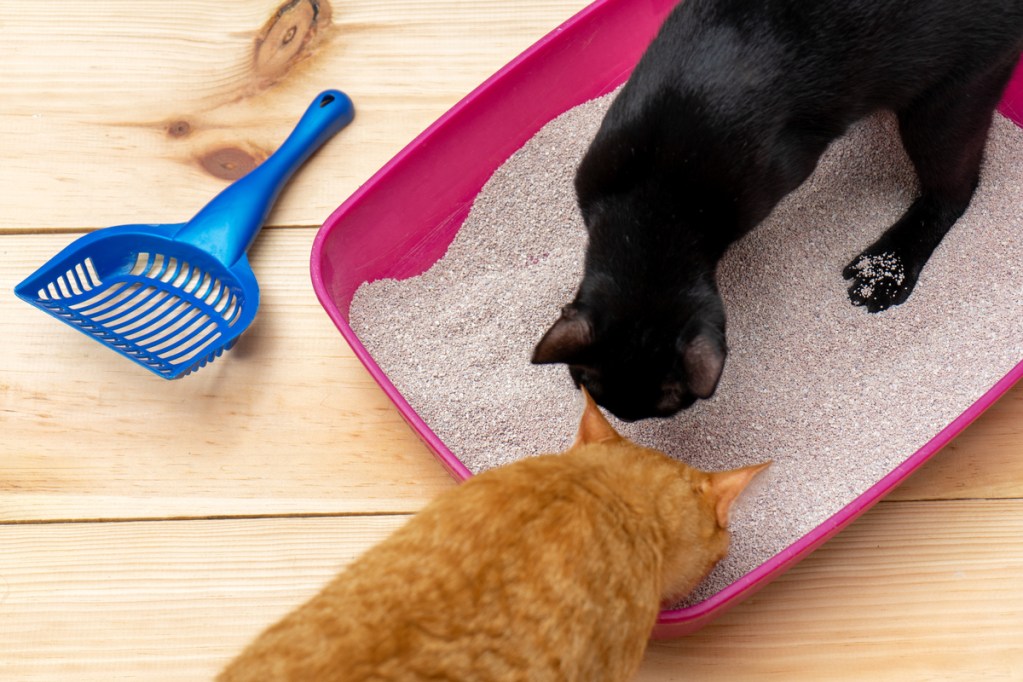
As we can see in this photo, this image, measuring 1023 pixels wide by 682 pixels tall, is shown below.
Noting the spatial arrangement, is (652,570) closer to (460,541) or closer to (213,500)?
(460,541)

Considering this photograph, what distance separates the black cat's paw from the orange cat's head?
33 cm

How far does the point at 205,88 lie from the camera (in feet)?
3.76

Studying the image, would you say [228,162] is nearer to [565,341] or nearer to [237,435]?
[237,435]

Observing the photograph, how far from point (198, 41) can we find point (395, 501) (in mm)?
634

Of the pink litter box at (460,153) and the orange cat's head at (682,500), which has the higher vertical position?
the pink litter box at (460,153)

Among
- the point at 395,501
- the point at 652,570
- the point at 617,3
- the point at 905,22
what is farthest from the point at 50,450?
the point at 905,22

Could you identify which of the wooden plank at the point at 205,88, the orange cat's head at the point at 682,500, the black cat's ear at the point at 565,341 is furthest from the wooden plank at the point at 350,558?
the wooden plank at the point at 205,88

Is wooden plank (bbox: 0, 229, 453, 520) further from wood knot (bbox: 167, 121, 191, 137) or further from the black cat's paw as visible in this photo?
the black cat's paw

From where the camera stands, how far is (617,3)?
1069 mm

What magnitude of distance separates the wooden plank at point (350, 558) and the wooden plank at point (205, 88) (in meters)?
0.37

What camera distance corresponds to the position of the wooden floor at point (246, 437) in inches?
36.6

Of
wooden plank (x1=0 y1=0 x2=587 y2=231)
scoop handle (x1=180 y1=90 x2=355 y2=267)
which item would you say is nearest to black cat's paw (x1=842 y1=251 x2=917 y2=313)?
wooden plank (x1=0 y1=0 x2=587 y2=231)

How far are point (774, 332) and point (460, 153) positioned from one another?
394 mm

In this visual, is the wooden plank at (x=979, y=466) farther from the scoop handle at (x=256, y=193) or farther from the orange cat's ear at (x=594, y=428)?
the scoop handle at (x=256, y=193)
